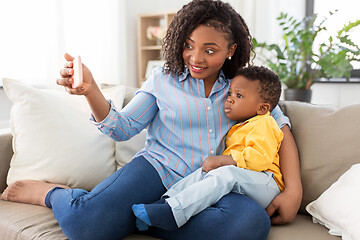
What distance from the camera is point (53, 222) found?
3.86 ft

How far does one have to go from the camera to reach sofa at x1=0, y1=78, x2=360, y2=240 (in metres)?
1.12

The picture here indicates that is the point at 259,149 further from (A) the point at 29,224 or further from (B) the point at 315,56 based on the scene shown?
(B) the point at 315,56

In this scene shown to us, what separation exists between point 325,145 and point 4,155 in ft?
3.77

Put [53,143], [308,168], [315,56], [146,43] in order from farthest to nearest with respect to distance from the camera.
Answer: [146,43] → [315,56] → [53,143] → [308,168]

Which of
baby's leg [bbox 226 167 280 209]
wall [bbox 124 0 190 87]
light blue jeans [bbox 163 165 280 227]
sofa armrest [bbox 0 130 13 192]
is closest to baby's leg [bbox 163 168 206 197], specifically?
light blue jeans [bbox 163 165 280 227]

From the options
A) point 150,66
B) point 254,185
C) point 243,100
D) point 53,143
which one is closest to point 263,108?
point 243,100

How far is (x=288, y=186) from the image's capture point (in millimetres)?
1222

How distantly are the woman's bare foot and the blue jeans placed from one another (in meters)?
0.12

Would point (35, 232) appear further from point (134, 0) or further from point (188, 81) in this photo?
point (134, 0)

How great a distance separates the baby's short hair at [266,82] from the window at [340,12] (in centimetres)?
234

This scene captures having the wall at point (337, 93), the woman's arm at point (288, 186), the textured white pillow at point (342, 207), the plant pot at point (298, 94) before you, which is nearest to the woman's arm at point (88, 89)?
the woman's arm at point (288, 186)

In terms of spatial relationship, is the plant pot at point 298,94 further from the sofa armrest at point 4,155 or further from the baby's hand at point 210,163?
the sofa armrest at point 4,155

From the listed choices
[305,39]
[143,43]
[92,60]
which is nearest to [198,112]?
[305,39]

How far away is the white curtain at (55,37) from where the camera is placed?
8.77ft
